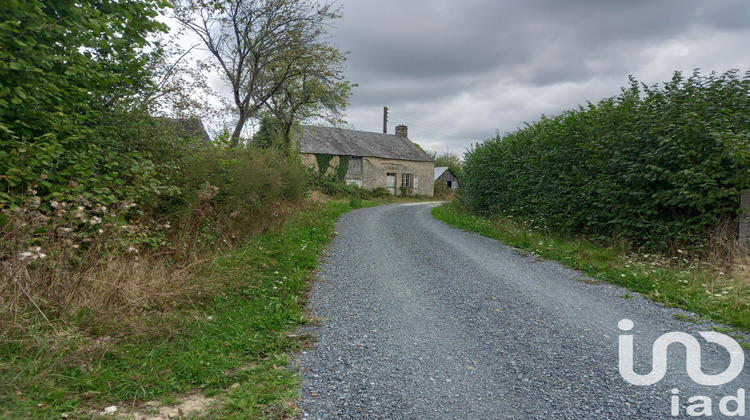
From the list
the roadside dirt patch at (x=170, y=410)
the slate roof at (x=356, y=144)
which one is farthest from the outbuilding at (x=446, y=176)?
the roadside dirt patch at (x=170, y=410)

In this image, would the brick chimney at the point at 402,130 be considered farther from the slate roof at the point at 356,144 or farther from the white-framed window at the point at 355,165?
the white-framed window at the point at 355,165

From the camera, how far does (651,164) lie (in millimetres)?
7879

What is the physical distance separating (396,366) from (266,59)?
1428 centimetres

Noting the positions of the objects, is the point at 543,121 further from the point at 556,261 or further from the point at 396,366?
the point at 396,366

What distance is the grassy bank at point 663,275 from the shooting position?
16.1 ft

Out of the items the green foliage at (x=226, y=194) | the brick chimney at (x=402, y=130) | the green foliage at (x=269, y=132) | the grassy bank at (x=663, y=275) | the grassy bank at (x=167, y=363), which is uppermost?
the brick chimney at (x=402, y=130)

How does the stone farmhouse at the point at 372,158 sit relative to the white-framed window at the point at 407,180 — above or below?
above

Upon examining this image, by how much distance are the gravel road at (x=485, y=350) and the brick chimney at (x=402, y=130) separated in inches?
1343

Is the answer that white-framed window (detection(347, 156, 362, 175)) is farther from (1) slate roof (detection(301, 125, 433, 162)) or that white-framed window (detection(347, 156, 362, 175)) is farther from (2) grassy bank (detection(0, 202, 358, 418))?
(2) grassy bank (detection(0, 202, 358, 418))

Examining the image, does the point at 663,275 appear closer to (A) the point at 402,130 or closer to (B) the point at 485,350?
(B) the point at 485,350

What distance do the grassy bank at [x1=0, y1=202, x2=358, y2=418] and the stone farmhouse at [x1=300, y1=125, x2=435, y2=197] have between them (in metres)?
25.3

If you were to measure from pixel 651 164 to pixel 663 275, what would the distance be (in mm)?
2606

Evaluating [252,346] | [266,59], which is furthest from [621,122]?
[266,59]

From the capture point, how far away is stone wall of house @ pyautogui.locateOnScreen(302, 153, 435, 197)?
31294 mm
